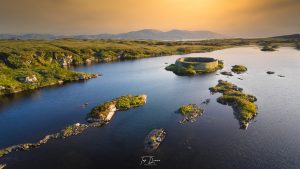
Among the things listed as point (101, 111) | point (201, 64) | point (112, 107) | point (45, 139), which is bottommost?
point (45, 139)

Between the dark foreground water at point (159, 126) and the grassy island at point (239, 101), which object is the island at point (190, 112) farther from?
the grassy island at point (239, 101)

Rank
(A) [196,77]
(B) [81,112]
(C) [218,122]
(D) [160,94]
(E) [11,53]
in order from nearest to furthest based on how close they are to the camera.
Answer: (C) [218,122] < (B) [81,112] < (D) [160,94] < (A) [196,77] < (E) [11,53]

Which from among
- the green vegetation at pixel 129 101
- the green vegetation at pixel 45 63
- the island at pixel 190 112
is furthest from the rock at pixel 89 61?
the island at pixel 190 112

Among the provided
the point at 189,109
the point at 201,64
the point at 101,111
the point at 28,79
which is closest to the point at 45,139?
the point at 101,111

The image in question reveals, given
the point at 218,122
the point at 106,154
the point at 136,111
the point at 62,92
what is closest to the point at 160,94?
the point at 136,111

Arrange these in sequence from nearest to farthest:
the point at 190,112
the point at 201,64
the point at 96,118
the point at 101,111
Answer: the point at 96,118 < the point at 101,111 < the point at 190,112 < the point at 201,64

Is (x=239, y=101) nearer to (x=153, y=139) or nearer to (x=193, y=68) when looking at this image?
(x=153, y=139)

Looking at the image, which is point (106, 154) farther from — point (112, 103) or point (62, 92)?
point (62, 92)
